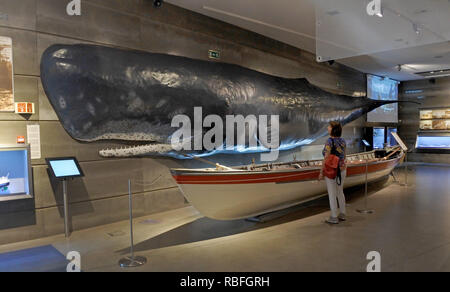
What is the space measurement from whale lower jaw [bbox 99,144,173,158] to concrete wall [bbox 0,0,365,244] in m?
0.10

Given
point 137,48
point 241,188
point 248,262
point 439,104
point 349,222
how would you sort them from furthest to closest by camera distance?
point 439,104 < point 137,48 < point 349,222 < point 241,188 < point 248,262

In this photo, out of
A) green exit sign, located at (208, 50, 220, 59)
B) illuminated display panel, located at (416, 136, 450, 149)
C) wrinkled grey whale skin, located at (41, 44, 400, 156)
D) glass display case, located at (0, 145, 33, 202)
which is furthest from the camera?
illuminated display panel, located at (416, 136, 450, 149)

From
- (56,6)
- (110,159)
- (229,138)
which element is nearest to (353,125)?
(229,138)

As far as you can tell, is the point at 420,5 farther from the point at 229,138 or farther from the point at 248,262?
the point at 248,262

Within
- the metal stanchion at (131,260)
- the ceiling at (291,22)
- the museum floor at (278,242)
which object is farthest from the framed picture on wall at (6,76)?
the ceiling at (291,22)

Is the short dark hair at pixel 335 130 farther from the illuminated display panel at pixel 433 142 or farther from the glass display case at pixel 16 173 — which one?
the illuminated display panel at pixel 433 142

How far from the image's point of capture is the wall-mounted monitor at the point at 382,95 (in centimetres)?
1157

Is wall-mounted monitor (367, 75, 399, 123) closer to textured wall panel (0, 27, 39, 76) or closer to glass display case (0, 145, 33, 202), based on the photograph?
textured wall panel (0, 27, 39, 76)

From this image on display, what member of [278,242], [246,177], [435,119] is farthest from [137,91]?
[435,119]

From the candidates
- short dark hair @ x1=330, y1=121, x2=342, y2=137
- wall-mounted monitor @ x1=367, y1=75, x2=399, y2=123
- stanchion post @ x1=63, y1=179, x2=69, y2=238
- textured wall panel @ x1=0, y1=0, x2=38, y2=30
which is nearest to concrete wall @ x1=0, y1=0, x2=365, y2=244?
textured wall panel @ x1=0, y1=0, x2=38, y2=30

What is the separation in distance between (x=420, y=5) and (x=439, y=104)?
29.6 feet

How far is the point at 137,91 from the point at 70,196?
1.61 metres

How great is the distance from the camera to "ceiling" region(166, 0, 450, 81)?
5.35 m

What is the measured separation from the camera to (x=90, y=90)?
4.11 meters
